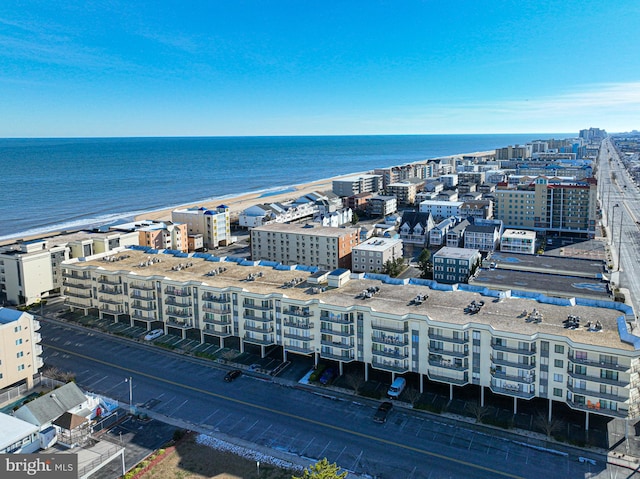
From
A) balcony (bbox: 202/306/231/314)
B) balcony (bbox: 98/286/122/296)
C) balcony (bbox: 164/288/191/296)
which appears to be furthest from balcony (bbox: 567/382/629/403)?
balcony (bbox: 98/286/122/296)

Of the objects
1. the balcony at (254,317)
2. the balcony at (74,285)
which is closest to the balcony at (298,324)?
the balcony at (254,317)

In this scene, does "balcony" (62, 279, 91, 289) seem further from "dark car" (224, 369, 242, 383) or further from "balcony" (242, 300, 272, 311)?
"dark car" (224, 369, 242, 383)

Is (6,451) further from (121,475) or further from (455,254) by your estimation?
(455,254)

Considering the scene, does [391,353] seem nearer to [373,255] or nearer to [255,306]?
[255,306]

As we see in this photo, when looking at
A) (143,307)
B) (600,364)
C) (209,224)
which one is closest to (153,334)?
(143,307)

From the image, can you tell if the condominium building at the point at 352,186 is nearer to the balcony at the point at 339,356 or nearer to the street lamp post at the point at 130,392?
the balcony at the point at 339,356

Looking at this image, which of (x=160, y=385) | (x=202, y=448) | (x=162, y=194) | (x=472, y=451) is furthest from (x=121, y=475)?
(x=162, y=194)
